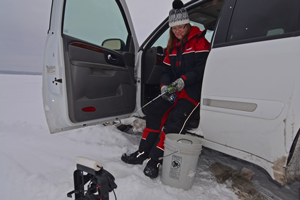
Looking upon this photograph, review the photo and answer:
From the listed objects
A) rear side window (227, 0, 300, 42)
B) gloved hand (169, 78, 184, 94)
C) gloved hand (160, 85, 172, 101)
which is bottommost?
gloved hand (160, 85, 172, 101)

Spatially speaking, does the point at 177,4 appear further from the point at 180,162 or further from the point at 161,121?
the point at 180,162

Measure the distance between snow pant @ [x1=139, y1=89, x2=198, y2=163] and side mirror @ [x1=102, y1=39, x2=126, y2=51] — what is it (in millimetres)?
1109

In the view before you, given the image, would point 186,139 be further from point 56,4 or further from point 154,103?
point 56,4

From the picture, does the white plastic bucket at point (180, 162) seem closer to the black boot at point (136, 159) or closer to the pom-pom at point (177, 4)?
the black boot at point (136, 159)

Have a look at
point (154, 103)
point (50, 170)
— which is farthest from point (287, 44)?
point (50, 170)

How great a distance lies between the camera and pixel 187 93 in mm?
1979

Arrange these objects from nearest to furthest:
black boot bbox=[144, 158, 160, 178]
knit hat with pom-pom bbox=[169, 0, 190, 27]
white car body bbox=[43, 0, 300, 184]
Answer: white car body bbox=[43, 0, 300, 184] → black boot bbox=[144, 158, 160, 178] → knit hat with pom-pom bbox=[169, 0, 190, 27]

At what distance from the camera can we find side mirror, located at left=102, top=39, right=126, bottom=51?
8.39 feet

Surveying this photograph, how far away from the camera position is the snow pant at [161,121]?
1911 millimetres

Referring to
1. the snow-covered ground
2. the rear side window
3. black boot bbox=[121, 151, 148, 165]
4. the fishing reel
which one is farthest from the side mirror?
the fishing reel

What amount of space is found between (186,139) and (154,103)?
2.17 feet

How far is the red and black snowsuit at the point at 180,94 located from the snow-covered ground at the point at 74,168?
36 centimetres

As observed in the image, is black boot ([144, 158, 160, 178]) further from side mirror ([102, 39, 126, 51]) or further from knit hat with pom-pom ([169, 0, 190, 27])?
side mirror ([102, 39, 126, 51])

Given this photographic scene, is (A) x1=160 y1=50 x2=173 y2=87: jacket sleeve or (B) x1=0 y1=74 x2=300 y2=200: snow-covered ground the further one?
(A) x1=160 y1=50 x2=173 y2=87: jacket sleeve
